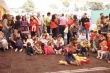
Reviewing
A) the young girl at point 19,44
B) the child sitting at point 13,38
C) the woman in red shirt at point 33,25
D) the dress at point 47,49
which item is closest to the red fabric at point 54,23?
the woman in red shirt at point 33,25

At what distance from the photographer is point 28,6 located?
46.8 feet

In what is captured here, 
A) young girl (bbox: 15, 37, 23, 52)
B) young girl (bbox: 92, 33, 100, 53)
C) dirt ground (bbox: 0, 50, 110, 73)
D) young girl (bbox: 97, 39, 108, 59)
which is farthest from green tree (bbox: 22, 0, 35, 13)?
young girl (bbox: 97, 39, 108, 59)

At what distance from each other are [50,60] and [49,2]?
5.85 metres

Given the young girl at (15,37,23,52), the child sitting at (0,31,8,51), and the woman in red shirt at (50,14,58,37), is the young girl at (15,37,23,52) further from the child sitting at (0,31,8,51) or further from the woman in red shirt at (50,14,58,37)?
the woman in red shirt at (50,14,58,37)

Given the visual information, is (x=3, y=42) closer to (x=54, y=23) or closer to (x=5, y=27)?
(x=5, y=27)

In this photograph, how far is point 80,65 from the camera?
8820mm

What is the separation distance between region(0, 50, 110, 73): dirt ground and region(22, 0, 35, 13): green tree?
13.9 ft

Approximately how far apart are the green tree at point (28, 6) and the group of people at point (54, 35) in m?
1.03

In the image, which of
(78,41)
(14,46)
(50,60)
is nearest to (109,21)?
(78,41)

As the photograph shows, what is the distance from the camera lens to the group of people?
10.3 meters

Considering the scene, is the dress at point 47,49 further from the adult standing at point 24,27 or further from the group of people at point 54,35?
the adult standing at point 24,27

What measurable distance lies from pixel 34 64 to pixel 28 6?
5.90 metres

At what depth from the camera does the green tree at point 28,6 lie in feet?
46.9

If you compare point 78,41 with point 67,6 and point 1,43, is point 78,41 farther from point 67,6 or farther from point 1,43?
point 67,6
